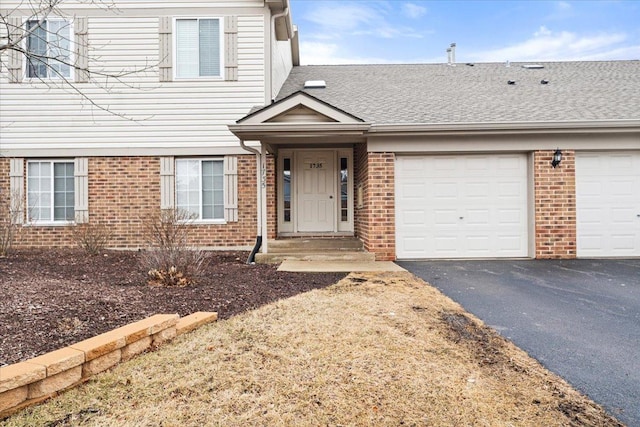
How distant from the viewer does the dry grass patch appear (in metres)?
2.23

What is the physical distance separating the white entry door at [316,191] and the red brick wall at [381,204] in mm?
1672

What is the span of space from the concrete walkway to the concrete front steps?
0.58 feet

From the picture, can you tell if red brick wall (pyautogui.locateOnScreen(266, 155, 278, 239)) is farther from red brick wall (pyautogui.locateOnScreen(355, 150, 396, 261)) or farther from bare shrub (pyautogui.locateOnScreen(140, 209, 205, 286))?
bare shrub (pyautogui.locateOnScreen(140, 209, 205, 286))

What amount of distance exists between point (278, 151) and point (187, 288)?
516 cm

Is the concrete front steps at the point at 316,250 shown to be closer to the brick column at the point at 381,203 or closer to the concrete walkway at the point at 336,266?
the concrete walkway at the point at 336,266

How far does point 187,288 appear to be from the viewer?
5.10m

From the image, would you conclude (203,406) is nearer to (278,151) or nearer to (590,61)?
(278,151)

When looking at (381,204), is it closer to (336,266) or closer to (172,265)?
(336,266)

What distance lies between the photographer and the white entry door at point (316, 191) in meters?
9.58

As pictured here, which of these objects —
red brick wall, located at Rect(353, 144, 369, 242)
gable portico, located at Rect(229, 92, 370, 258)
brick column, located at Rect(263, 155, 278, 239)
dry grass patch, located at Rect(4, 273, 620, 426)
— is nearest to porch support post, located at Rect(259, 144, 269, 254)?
brick column, located at Rect(263, 155, 278, 239)

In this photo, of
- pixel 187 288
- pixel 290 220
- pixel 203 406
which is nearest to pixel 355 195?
pixel 290 220

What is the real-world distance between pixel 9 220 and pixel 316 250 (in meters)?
6.39

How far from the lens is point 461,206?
827 centimetres

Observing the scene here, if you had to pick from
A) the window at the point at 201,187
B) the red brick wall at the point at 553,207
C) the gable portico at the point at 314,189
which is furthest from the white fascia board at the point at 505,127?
the window at the point at 201,187
